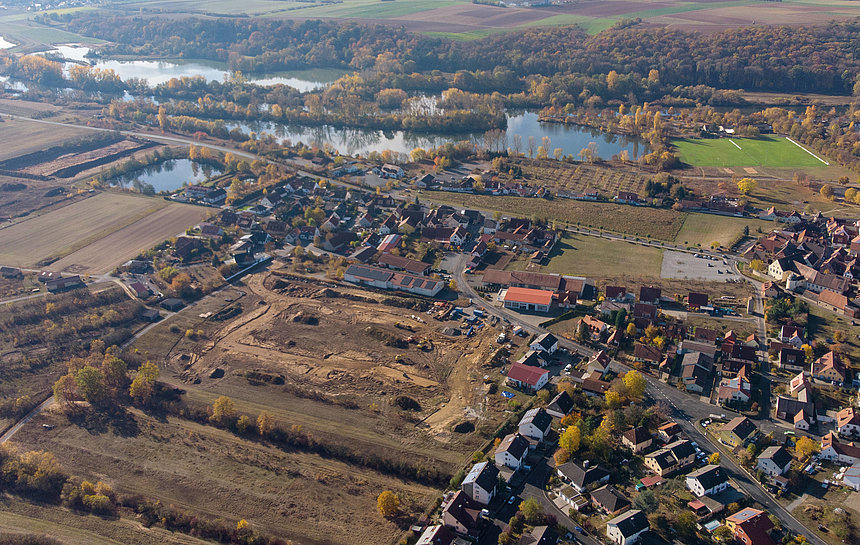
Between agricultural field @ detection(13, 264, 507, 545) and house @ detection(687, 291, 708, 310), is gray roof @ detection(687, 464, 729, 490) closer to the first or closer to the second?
agricultural field @ detection(13, 264, 507, 545)

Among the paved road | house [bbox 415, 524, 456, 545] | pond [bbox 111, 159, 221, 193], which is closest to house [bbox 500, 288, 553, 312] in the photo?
the paved road

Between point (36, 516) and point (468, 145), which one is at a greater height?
point (468, 145)

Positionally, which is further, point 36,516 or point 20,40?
point 20,40

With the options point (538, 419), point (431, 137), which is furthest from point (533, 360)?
point (431, 137)

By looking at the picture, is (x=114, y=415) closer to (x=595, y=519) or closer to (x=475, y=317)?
(x=475, y=317)

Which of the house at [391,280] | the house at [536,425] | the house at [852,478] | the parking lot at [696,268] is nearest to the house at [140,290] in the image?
the house at [391,280]

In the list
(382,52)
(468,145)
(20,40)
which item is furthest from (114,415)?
(20,40)

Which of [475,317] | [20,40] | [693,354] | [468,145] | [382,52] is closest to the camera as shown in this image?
[693,354]
